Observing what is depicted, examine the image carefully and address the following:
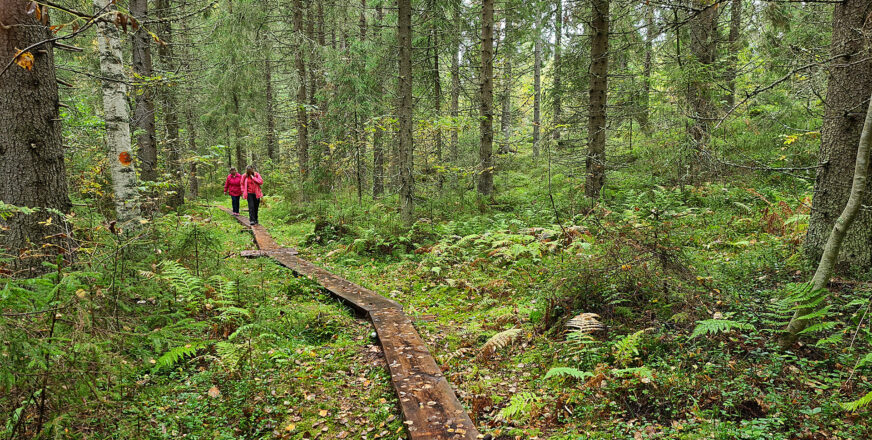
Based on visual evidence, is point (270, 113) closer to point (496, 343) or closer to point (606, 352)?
point (496, 343)

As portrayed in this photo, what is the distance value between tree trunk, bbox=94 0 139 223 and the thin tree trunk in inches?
373

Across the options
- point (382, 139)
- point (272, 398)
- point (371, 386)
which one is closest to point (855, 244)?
point (371, 386)

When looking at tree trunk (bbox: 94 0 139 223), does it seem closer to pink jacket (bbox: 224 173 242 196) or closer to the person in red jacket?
the person in red jacket

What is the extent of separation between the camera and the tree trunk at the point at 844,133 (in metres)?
5.04

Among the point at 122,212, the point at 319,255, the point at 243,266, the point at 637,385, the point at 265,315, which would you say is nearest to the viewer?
the point at 637,385

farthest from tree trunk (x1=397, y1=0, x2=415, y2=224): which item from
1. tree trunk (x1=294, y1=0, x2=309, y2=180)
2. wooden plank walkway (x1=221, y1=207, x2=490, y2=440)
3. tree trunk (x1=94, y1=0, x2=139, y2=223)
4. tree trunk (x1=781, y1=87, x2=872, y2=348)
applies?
tree trunk (x1=781, y1=87, x2=872, y2=348)

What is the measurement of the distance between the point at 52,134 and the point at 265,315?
3.74m

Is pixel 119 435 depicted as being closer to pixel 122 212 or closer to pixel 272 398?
pixel 272 398

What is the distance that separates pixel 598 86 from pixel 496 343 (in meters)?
7.76

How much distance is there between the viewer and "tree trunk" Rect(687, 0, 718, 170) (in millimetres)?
8969

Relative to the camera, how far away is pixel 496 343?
5.31 m

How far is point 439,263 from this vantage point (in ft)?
29.9

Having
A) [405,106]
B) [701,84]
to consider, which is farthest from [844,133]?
[405,106]

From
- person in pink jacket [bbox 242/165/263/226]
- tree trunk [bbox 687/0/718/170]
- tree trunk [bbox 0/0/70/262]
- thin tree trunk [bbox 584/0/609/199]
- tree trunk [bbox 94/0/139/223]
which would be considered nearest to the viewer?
tree trunk [bbox 0/0/70/262]
